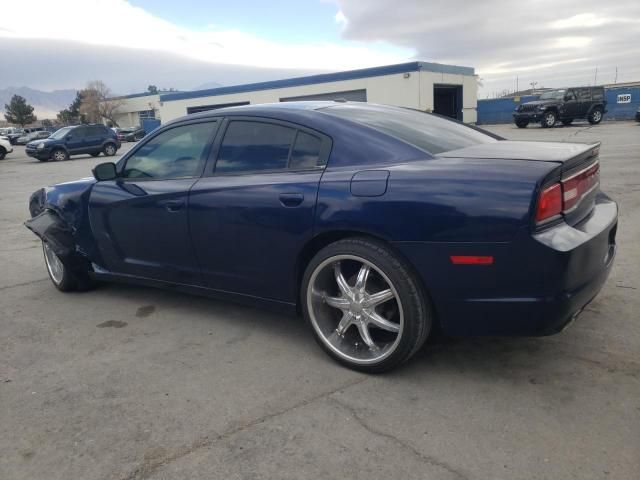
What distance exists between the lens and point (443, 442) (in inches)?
92.0

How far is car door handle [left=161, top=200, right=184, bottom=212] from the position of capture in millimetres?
3590

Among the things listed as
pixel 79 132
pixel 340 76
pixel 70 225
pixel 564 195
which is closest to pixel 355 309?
pixel 564 195

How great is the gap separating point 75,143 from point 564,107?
78.5 feet

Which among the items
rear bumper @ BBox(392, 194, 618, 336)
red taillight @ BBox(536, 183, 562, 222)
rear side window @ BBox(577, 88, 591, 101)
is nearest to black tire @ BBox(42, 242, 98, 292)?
rear bumper @ BBox(392, 194, 618, 336)

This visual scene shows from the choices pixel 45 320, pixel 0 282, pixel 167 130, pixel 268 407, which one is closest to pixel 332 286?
pixel 268 407

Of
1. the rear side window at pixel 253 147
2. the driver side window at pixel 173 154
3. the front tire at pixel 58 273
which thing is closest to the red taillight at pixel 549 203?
the rear side window at pixel 253 147

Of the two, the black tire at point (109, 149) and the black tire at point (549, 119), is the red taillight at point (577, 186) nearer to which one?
the black tire at point (549, 119)

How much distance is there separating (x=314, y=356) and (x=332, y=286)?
1.57 ft

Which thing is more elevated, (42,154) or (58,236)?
(58,236)

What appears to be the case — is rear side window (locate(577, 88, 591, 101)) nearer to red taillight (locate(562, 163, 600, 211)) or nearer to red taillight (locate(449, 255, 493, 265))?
red taillight (locate(562, 163, 600, 211))

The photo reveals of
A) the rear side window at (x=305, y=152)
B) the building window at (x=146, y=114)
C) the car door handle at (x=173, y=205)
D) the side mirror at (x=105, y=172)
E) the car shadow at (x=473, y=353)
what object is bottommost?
the car shadow at (x=473, y=353)

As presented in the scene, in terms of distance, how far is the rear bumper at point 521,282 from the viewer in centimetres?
241

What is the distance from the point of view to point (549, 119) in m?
26.4

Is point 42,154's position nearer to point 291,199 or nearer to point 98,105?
point 291,199
